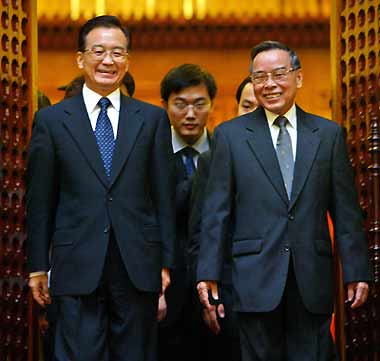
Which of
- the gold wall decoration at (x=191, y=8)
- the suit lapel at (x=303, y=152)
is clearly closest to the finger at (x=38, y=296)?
the suit lapel at (x=303, y=152)

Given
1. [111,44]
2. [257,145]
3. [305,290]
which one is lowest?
[305,290]

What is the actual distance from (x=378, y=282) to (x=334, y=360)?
84 cm

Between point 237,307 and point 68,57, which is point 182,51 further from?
point 237,307

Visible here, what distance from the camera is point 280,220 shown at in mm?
5191

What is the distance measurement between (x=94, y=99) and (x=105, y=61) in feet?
0.58

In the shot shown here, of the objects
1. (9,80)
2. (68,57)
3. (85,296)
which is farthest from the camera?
(68,57)

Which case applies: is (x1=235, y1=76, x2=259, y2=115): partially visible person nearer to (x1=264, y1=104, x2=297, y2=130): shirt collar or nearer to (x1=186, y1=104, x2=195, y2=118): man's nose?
(x1=186, y1=104, x2=195, y2=118): man's nose

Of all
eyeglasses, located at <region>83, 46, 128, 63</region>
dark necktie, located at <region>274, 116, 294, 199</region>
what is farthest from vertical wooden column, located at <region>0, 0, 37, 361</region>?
dark necktie, located at <region>274, 116, 294, 199</region>

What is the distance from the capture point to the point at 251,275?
16.9 ft

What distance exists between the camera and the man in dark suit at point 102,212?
512cm

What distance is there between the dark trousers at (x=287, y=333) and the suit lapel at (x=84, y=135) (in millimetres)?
894

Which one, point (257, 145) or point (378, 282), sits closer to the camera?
point (257, 145)

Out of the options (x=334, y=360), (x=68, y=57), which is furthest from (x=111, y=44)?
(x=68, y=57)

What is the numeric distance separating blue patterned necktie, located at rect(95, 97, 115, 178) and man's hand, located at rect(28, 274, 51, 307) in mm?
538
